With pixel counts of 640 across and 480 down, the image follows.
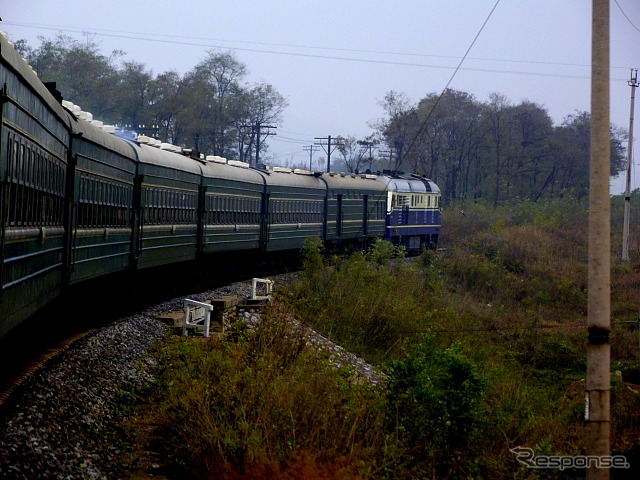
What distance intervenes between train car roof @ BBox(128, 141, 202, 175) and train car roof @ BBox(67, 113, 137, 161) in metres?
0.59

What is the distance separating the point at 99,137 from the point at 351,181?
2019 cm

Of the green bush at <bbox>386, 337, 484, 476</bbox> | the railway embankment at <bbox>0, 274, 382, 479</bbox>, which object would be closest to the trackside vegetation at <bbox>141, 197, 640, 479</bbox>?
the green bush at <bbox>386, 337, 484, 476</bbox>

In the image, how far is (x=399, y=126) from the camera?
66938 millimetres

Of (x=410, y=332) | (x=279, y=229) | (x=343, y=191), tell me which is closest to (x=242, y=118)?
(x=343, y=191)

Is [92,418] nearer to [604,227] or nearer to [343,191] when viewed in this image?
[604,227]

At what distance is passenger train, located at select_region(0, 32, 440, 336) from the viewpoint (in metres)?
8.00

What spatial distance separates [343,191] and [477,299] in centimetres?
581

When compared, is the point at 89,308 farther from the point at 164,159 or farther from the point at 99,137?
the point at 164,159

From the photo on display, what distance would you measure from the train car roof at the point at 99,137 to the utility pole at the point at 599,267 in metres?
6.77

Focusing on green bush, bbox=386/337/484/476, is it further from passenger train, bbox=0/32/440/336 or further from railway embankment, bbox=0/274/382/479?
passenger train, bbox=0/32/440/336

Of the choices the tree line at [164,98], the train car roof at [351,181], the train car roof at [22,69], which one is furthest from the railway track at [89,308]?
the tree line at [164,98]

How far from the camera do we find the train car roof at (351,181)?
31859 mm

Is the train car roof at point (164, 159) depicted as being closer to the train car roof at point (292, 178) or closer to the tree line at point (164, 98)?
the train car roof at point (292, 178)

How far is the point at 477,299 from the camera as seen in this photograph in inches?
1220
